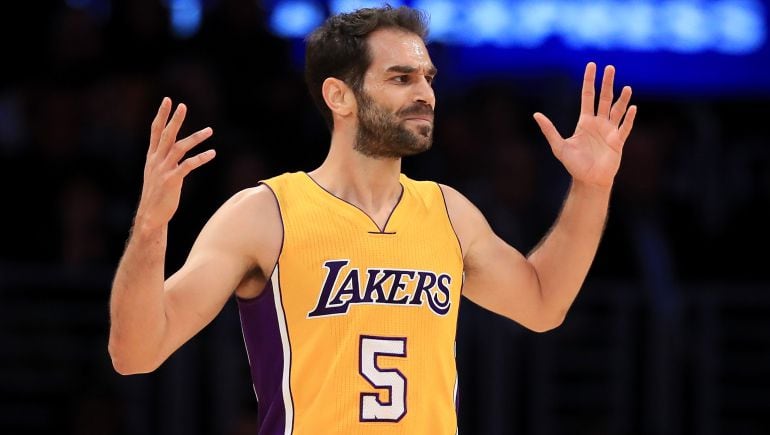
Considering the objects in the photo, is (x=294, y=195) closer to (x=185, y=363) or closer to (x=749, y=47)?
(x=185, y=363)

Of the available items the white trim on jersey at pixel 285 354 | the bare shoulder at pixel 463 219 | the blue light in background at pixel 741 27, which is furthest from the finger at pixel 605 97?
the blue light in background at pixel 741 27

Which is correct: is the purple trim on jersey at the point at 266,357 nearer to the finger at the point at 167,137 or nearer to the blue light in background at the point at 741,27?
the finger at the point at 167,137

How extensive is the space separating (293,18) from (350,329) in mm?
6663

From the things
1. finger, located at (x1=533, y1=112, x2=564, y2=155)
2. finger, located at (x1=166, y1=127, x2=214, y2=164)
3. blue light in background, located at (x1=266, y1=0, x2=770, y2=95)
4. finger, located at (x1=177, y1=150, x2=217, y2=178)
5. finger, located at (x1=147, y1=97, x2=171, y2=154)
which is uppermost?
blue light in background, located at (x1=266, y1=0, x2=770, y2=95)

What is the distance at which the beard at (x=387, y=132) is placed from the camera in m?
4.93

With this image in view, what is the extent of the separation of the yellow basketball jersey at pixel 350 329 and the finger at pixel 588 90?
2.70 ft

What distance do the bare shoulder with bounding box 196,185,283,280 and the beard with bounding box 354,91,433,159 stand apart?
1.44 feet

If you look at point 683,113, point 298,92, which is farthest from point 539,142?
point 298,92

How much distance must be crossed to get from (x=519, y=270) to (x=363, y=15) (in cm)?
114

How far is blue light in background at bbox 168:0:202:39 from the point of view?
1100 cm

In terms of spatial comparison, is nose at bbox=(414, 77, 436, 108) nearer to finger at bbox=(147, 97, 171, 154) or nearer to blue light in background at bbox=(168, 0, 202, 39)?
finger at bbox=(147, 97, 171, 154)

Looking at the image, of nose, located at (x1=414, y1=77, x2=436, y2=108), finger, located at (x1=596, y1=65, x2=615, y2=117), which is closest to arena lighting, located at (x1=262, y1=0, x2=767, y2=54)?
finger, located at (x1=596, y1=65, x2=615, y2=117)

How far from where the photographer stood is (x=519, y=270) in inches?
208

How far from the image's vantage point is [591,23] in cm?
1098
